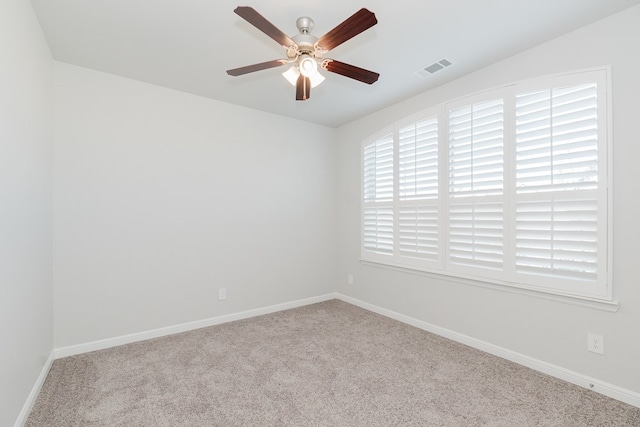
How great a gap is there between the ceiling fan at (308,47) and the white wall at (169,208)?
1.57 m

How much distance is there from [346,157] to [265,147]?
122 cm

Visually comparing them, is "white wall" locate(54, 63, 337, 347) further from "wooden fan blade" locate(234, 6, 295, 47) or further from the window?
"wooden fan blade" locate(234, 6, 295, 47)

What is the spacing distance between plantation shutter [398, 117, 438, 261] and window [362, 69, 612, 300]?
0.04ft

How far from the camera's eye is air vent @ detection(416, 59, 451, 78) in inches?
105

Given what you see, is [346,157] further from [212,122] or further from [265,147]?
[212,122]

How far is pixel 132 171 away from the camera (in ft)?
9.77

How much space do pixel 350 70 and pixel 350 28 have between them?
43 centimetres

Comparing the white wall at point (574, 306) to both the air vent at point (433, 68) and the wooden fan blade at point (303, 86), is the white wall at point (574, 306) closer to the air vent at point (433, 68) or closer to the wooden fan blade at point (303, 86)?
the air vent at point (433, 68)

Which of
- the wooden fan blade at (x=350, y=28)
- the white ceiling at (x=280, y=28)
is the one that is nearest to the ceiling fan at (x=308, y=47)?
the wooden fan blade at (x=350, y=28)

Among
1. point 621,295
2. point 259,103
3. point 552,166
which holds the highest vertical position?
point 259,103

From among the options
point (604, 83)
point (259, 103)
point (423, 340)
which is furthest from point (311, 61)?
point (423, 340)

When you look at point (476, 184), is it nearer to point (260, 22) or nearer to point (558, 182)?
point (558, 182)

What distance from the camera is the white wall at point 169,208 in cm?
271

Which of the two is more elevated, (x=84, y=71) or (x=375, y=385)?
(x=84, y=71)
